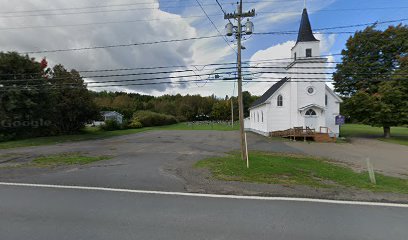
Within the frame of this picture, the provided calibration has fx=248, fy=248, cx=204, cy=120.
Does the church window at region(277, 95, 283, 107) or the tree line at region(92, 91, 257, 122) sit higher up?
the tree line at region(92, 91, 257, 122)

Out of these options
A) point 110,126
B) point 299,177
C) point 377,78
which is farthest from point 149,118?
point 299,177

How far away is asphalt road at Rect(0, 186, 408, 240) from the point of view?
4332 millimetres

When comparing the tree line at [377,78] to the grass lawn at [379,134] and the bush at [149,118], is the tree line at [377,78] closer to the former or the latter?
the grass lawn at [379,134]

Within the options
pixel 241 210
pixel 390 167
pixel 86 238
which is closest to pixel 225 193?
pixel 241 210

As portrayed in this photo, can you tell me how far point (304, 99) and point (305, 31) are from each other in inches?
318

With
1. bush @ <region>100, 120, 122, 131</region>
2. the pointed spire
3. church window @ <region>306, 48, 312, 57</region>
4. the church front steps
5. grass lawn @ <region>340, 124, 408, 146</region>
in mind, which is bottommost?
grass lawn @ <region>340, 124, 408, 146</region>

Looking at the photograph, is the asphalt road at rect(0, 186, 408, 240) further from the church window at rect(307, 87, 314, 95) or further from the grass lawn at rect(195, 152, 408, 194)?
the church window at rect(307, 87, 314, 95)

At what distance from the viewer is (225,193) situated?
705cm

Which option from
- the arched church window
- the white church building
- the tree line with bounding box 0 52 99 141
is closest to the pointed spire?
the white church building

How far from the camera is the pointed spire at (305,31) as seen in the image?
28.7m

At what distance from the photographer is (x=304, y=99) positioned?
94.5 ft

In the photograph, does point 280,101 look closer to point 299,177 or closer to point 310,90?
point 310,90

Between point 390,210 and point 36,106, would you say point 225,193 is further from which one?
point 36,106

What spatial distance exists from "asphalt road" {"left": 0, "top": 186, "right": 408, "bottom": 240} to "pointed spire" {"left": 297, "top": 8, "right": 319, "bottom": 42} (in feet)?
87.4
